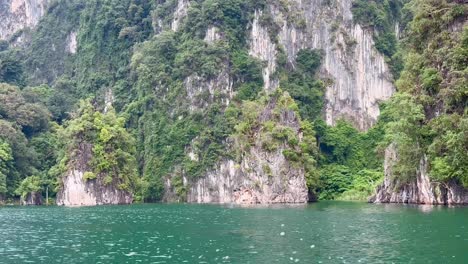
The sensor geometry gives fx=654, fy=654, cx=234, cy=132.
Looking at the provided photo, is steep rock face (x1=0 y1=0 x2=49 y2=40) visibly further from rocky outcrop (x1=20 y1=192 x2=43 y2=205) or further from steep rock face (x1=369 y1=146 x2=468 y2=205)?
steep rock face (x1=369 y1=146 x2=468 y2=205)

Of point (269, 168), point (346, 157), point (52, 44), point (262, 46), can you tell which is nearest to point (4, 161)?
point (269, 168)

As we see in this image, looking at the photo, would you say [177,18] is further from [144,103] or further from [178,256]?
[178,256]

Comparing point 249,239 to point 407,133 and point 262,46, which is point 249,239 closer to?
point 407,133

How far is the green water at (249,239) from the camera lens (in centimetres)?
2741

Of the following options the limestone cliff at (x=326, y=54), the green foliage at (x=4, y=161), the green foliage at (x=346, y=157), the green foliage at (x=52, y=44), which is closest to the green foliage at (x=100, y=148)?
the green foliage at (x=4, y=161)

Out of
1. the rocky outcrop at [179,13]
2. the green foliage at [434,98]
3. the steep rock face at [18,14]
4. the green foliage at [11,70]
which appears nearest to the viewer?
the green foliage at [434,98]

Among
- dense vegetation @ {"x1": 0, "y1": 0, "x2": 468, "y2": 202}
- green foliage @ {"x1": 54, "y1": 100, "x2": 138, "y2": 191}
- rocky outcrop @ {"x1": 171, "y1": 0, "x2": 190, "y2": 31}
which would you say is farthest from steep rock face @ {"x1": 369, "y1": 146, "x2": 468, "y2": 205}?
rocky outcrop @ {"x1": 171, "y1": 0, "x2": 190, "y2": 31}

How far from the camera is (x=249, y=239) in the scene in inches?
1310

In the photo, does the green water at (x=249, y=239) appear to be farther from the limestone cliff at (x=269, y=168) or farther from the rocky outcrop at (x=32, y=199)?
the rocky outcrop at (x=32, y=199)

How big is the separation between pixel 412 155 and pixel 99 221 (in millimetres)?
28406

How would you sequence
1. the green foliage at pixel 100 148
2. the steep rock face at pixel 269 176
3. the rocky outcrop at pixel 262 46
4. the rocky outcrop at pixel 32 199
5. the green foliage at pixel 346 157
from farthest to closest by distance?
the rocky outcrop at pixel 262 46, the green foliage at pixel 346 157, the rocky outcrop at pixel 32 199, the green foliage at pixel 100 148, the steep rock face at pixel 269 176

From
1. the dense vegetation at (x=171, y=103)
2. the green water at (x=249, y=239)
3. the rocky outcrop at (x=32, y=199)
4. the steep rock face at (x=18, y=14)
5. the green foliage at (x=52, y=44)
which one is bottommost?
the green water at (x=249, y=239)

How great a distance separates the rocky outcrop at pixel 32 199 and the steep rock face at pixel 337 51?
120 ft

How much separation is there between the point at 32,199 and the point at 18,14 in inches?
2220
